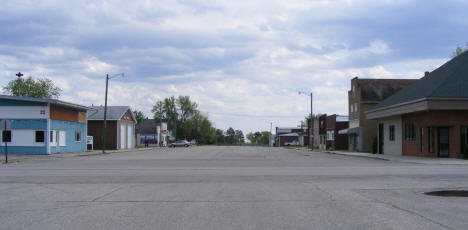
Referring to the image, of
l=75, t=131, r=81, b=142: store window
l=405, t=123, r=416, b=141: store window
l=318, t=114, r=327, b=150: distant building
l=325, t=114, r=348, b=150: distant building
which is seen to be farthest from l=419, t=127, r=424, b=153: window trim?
l=318, t=114, r=327, b=150: distant building

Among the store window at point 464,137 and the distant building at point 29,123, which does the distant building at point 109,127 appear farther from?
the store window at point 464,137

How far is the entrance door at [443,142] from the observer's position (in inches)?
1324

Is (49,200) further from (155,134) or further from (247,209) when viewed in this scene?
(155,134)

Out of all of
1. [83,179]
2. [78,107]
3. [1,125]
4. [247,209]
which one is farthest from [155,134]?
[247,209]

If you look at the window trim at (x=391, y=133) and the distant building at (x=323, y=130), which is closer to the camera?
the window trim at (x=391, y=133)

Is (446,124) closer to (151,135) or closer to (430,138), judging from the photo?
(430,138)

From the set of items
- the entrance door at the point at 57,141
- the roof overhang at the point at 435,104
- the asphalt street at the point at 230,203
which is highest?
the roof overhang at the point at 435,104

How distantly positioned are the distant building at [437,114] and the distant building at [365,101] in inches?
560

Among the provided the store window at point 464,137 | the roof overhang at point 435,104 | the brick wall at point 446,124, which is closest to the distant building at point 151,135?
the roof overhang at point 435,104

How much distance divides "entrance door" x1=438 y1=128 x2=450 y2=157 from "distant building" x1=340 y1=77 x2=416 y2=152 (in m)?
18.9

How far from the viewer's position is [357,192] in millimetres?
12945

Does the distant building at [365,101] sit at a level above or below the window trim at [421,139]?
above

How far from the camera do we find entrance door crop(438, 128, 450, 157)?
33.6 m

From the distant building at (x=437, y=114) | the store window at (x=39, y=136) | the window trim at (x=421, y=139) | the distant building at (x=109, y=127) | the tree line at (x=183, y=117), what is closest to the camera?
the distant building at (x=437, y=114)
